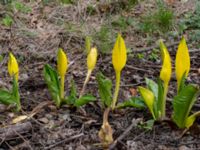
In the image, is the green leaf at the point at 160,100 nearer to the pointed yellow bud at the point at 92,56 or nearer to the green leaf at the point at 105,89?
the green leaf at the point at 105,89

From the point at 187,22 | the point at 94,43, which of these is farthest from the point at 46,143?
the point at 187,22

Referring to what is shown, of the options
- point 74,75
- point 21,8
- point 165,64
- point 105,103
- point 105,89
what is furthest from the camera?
point 21,8

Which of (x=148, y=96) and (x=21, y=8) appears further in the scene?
(x=21, y=8)

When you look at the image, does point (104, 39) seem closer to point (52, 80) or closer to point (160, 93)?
point (52, 80)

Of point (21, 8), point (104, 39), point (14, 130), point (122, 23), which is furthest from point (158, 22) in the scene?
point (14, 130)

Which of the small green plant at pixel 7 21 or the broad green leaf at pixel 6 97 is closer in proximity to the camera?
the broad green leaf at pixel 6 97

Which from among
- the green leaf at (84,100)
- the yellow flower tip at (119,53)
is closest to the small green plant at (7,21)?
the green leaf at (84,100)

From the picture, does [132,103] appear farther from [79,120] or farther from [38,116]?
[38,116]

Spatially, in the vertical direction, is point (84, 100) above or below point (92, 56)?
below
